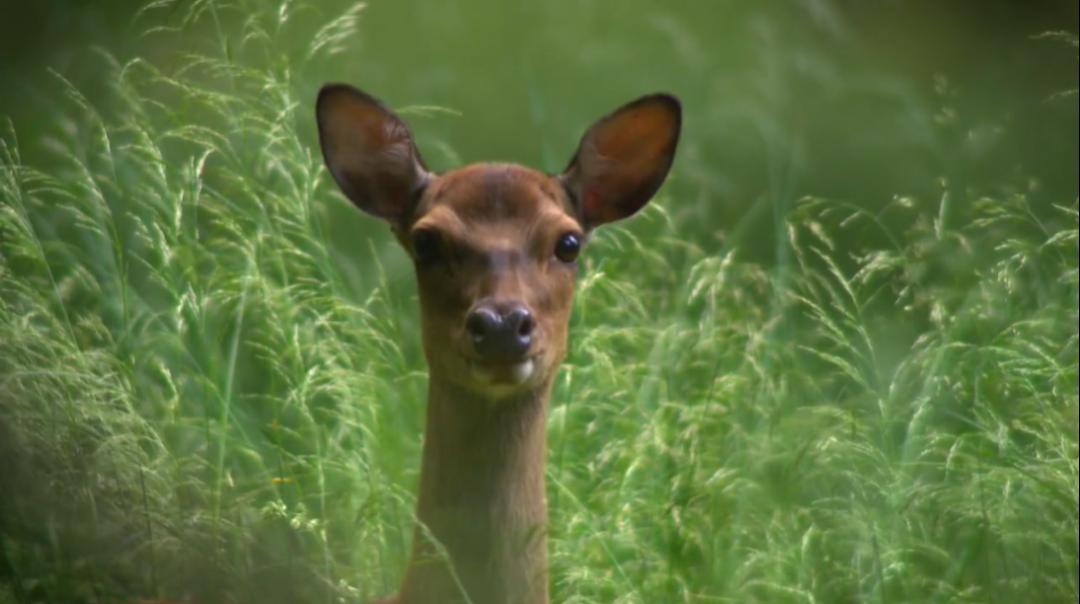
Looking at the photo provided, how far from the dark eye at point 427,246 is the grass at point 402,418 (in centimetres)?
48

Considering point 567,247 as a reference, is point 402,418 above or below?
below

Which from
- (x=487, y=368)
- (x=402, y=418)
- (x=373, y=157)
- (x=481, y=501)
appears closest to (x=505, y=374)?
(x=487, y=368)

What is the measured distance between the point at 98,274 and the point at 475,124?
3250 mm

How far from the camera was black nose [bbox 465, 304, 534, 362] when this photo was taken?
4465 mm

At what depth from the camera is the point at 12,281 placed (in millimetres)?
5352

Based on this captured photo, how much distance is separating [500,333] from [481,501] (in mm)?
358

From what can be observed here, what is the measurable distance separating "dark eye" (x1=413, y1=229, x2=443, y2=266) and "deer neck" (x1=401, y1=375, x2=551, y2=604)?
22 centimetres

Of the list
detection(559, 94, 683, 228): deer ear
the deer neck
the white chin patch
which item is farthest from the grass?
detection(559, 94, 683, 228): deer ear

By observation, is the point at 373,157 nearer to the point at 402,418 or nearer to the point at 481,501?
the point at 481,501

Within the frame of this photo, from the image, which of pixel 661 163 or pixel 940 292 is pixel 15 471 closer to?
pixel 661 163

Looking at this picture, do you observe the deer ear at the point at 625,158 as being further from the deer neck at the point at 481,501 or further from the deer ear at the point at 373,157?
the deer neck at the point at 481,501

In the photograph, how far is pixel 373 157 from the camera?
5008mm

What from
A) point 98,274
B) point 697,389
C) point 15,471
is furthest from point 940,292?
point 15,471

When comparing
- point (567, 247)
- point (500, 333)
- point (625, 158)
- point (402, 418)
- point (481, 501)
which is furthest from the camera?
point (402, 418)
